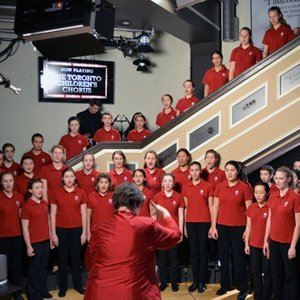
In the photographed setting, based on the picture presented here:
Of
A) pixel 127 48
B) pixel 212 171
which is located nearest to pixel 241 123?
pixel 212 171

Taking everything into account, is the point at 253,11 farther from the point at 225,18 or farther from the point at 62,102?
the point at 62,102

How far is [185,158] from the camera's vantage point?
693 centimetres

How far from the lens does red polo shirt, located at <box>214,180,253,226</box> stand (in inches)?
237

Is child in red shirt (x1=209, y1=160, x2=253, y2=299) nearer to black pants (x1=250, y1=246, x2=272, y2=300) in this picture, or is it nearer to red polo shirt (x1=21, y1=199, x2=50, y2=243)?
black pants (x1=250, y1=246, x2=272, y2=300)

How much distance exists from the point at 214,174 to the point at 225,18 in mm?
2740

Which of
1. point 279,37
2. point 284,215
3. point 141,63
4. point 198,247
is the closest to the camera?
point 284,215

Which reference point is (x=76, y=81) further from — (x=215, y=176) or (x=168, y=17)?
(x=215, y=176)

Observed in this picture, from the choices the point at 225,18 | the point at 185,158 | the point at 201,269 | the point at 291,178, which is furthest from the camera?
the point at 225,18

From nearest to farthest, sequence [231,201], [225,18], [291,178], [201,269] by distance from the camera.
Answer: [291,178]
[231,201]
[201,269]
[225,18]

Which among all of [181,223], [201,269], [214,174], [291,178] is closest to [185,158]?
[214,174]

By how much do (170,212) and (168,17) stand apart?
347 centimetres

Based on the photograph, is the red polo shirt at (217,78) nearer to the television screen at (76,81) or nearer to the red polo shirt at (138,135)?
the red polo shirt at (138,135)

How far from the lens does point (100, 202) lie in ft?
20.8

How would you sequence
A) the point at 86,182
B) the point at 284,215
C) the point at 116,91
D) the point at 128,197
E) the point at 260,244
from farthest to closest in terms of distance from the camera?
the point at 116,91
the point at 86,182
the point at 260,244
the point at 284,215
the point at 128,197
